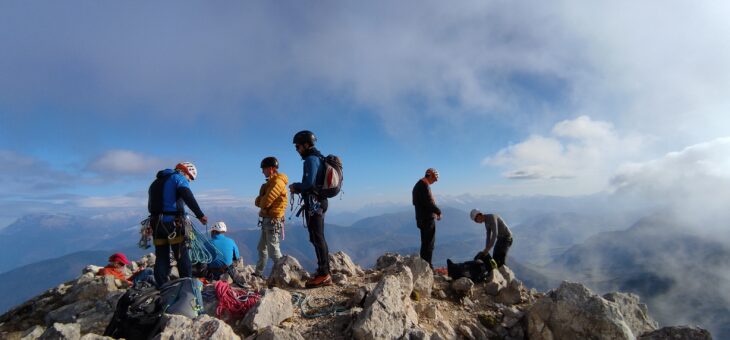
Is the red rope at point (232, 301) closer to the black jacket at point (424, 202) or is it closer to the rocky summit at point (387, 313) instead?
the rocky summit at point (387, 313)

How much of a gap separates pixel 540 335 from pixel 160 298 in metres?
7.73

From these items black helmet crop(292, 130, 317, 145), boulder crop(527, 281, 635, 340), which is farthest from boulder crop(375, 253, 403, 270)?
black helmet crop(292, 130, 317, 145)

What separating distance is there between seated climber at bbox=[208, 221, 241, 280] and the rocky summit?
0.81 m

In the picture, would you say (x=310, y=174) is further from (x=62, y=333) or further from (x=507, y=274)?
(x=507, y=274)

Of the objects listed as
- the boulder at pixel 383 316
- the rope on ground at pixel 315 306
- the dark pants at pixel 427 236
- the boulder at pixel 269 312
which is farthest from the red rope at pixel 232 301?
the dark pants at pixel 427 236

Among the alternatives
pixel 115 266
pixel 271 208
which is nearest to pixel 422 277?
pixel 271 208

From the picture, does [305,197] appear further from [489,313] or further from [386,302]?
[489,313]

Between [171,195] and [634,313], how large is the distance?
38.2 ft

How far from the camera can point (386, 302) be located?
6.36 meters

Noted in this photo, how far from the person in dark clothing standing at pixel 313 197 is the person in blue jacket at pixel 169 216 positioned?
104 inches

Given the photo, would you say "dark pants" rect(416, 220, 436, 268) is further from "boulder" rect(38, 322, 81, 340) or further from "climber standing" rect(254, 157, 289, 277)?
"boulder" rect(38, 322, 81, 340)

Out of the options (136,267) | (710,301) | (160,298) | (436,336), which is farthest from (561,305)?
(710,301)

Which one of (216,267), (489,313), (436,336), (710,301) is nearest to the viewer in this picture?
(436,336)

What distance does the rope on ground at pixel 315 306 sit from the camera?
22.7 ft
